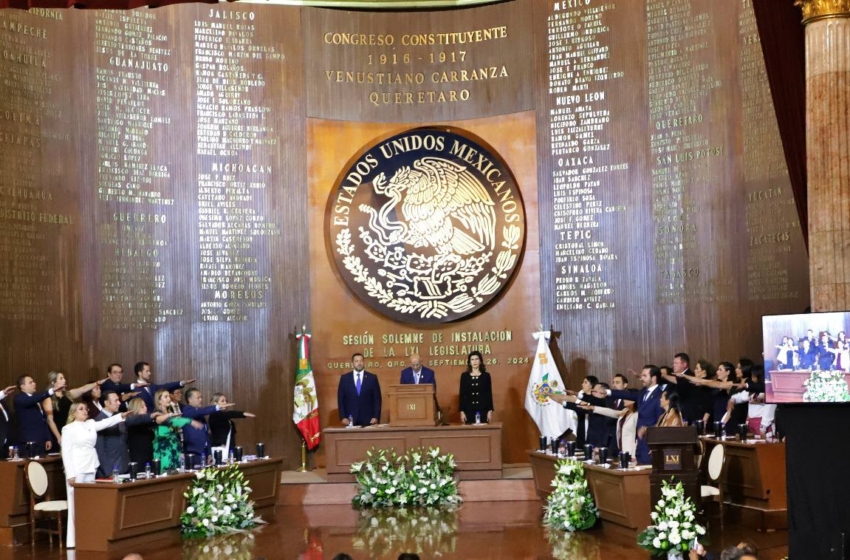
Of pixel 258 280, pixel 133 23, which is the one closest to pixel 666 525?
pixel 258 280

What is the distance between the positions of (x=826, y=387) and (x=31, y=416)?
7.90 m

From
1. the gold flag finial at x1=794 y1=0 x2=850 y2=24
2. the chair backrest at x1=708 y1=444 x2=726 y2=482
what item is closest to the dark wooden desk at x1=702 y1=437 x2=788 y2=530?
the chair backrest at x1=708 y1=444 x2=726 y2=482

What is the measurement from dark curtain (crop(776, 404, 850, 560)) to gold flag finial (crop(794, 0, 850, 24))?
11.4 feet

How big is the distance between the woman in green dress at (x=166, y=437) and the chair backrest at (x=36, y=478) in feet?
3.50

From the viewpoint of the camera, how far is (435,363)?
1363 centimetres

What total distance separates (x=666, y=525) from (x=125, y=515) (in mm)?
4738

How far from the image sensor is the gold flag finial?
7.62m

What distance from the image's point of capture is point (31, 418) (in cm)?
1038

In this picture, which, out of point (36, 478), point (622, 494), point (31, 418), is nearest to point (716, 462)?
point (622, 494)

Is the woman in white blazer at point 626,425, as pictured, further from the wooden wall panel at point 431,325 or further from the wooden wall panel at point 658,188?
the wooden wall panel at point 431,325

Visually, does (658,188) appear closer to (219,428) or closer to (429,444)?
(429,444)

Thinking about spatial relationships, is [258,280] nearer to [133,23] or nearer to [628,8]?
[133,23]

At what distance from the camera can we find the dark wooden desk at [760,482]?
372 inches

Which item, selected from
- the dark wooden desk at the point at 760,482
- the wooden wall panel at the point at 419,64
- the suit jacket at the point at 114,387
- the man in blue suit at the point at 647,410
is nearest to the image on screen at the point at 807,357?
the man in blue suit at the point at 647,410
